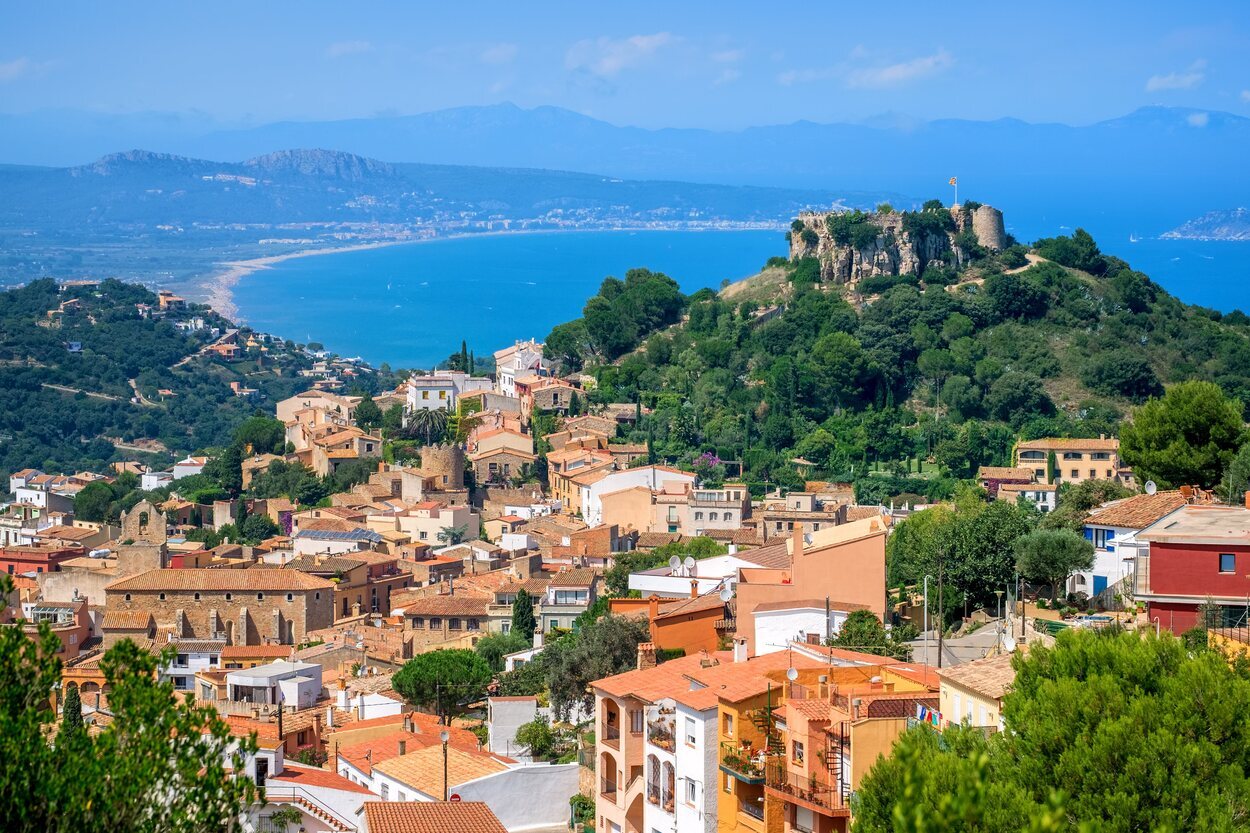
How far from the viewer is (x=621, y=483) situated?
46.6m

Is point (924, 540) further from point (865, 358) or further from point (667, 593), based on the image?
point (865, 358)

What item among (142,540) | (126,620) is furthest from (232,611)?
(142,540)

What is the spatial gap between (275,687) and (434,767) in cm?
754

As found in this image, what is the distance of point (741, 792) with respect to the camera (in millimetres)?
17312

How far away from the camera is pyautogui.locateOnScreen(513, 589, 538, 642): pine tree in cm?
3297

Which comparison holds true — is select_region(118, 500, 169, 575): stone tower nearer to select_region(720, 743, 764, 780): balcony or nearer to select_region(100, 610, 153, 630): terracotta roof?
select_region(100, 610, 153, 630): terracotta roof

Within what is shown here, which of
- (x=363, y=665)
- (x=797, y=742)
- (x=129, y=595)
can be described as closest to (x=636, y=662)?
(x=797, y=742)

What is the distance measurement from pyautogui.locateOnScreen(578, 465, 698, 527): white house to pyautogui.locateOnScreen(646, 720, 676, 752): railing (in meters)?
27.0

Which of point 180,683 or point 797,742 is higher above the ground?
point 797,742

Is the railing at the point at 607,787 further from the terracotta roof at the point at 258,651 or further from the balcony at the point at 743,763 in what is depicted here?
the terracotta roof at the point at 258,651

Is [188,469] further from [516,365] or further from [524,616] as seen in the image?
[524,616]

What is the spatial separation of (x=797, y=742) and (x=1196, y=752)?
4247 millimetres

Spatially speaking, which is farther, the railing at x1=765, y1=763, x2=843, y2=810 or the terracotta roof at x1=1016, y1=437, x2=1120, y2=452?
the terracotta roof at x1=1016, y1=437, x2=1120, y2=452

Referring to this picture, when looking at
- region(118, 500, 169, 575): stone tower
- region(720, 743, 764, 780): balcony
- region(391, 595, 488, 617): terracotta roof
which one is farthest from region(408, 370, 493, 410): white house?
region(720, 743, 764, 780): balcony
